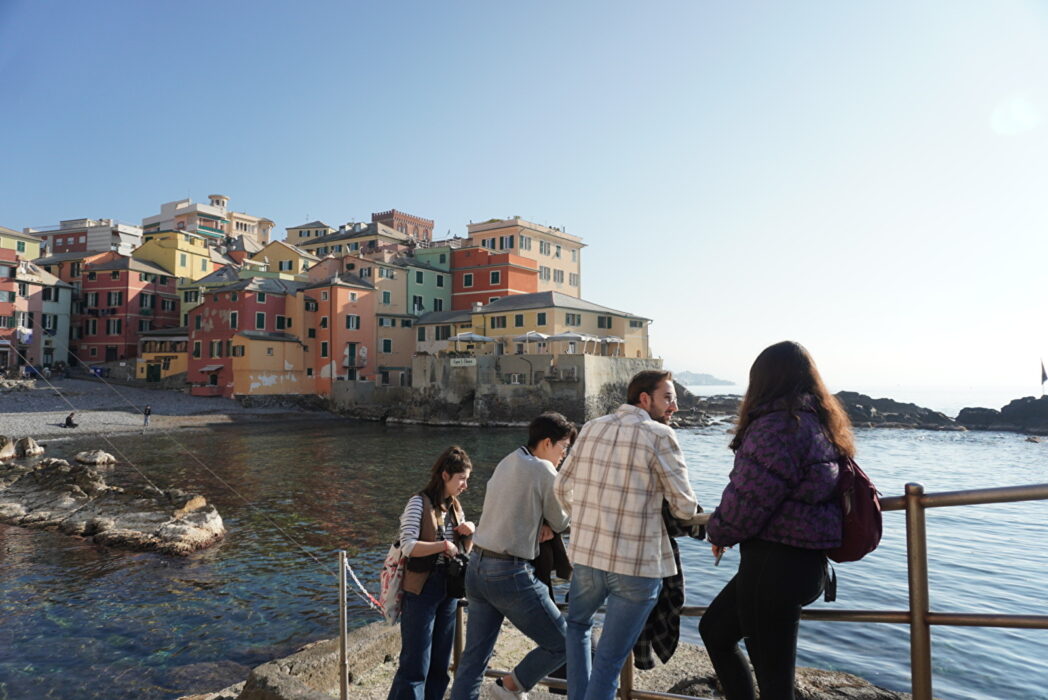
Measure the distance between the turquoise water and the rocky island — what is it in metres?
0.49

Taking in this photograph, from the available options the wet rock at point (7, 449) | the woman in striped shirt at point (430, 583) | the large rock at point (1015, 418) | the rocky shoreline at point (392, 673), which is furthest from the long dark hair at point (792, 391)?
the large rock at point (1015, 418)

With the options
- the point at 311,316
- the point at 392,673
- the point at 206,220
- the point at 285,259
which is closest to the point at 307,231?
the point at 206,220

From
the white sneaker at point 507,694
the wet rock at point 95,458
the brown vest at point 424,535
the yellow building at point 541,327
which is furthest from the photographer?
the yellow building at point 541,327

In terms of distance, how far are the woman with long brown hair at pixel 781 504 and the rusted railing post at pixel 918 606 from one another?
31 cm

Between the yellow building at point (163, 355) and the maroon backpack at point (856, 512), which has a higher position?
the yellow building at point (163, 355)

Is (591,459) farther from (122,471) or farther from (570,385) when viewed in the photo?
(570,385)

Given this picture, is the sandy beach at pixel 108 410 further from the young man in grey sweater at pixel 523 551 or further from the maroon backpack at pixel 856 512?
the maroon backpack at pixel 856 512

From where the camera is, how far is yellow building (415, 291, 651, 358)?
50.2m

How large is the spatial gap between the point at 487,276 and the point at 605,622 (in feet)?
190

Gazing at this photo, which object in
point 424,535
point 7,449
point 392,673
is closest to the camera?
point 424,535

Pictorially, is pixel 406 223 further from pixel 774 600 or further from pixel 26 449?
pixel 774 600

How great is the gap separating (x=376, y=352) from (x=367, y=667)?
50227mm

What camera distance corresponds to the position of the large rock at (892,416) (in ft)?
185

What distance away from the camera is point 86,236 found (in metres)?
80.2
